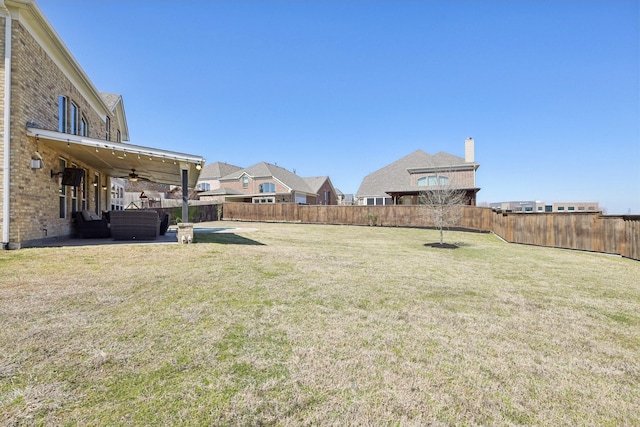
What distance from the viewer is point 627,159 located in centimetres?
1675

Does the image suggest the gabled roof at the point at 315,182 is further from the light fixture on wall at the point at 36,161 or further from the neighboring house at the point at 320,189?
the light fixture on wall at the point at 36,161

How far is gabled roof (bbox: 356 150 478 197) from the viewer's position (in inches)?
1006

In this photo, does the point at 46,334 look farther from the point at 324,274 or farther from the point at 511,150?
the point at 511,150

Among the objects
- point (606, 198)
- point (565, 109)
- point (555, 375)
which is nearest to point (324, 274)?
point (555, 375)

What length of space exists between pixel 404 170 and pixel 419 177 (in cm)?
342

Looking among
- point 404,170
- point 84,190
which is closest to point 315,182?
Result: point 404,170

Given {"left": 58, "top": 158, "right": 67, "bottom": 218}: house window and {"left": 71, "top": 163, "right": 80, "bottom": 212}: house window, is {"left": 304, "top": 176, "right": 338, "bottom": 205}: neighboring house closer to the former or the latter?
{"left": 71, "top": 163, "right": 80, "bottom": 212}: house window

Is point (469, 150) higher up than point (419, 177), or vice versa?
point (469, 150)

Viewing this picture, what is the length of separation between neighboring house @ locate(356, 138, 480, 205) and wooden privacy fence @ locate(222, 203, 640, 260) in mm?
4042

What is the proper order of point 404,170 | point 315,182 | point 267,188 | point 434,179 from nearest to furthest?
point 434,179 → point 404,170 → point 267,188 → point 315,182

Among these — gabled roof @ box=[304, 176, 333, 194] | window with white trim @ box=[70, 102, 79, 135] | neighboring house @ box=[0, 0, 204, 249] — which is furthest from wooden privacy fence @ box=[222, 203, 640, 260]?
gabled roof @ box=[304, 176, 333, 194]

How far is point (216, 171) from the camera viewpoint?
39.9 metres

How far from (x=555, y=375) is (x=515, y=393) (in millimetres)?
568

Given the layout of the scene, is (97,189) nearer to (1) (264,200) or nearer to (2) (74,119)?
(2) (74,119)
